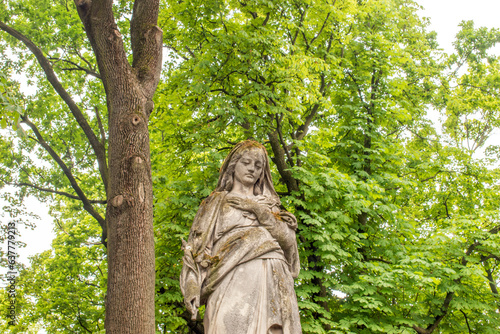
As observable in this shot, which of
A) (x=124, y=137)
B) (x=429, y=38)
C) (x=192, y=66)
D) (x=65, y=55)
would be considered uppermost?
(x=429, y=38)

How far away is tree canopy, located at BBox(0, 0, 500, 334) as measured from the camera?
32.0 ft

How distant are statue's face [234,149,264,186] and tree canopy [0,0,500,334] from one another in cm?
204

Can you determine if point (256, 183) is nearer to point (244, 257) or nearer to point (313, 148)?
point (244, 257)

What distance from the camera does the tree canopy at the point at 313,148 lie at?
9766 millimetres

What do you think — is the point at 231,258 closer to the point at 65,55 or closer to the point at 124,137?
the point at 124,137

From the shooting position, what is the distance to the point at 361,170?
38.9ft

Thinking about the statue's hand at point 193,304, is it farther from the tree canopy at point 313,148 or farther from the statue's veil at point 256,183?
the tree canopy at point 313,148

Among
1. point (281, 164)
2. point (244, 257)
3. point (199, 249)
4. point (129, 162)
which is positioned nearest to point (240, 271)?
point (244, 257)

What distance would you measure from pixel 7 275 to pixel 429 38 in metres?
16.0

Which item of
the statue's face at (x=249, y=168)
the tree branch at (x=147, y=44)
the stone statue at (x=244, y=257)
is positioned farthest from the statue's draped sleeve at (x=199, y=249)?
the tree branch at (x=147, y=44)

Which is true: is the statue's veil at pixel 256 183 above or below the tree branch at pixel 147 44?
below

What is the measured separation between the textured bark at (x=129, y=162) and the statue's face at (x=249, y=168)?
1875 millimetres

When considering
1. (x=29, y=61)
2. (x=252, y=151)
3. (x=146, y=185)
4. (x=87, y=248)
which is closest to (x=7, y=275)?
(x=87, y=248)

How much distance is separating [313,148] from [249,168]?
6639 millimetres
